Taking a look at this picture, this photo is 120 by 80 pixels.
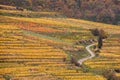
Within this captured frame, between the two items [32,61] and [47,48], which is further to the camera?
[47,48]

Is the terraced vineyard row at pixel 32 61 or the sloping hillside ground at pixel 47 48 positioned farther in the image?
the sloping hillside ground at pixel 47 48

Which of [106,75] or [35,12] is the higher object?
[35,12]

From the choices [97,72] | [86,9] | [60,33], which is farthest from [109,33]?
[97,72]

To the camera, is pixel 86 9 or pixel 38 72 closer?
pixel 38 72

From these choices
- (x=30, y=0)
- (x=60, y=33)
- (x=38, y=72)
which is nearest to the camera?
(x=38, y=72)

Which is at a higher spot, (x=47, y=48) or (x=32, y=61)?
(x=47, y=48)

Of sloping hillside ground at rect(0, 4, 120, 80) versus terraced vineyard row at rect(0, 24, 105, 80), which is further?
sloping hillside ground at rect(0, 4, 120, 80)

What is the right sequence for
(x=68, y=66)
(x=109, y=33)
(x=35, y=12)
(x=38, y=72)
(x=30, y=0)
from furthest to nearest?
(x=30, y=0)
(x=35, y=12)
(x=109, y=33)
(x=68, y=66)
(x=38, y=72)

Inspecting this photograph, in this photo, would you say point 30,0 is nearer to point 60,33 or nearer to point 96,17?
point 96,17
